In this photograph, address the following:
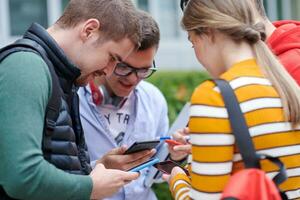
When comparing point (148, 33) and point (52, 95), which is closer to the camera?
point (52, 95)

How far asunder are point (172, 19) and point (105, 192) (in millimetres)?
9491

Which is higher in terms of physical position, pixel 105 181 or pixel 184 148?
pixel 105 181

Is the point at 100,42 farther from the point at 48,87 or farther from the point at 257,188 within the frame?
the point at 257,188

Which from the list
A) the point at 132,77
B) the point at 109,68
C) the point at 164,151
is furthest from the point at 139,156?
the point at 109,68

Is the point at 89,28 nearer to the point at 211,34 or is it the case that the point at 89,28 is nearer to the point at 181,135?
the point at 211,34

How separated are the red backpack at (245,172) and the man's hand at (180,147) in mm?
981

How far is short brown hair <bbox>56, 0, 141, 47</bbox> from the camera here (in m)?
2.50

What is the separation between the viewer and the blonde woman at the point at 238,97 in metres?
2.05

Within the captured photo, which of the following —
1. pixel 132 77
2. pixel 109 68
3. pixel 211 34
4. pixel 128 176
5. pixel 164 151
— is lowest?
pixel 164 151

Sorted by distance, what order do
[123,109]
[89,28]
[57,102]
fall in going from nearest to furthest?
[57,102] → [89,28] → [123,109]

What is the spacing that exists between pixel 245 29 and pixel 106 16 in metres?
0.60

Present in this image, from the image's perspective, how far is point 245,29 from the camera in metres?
2.20

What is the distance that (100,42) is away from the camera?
8.20 ft

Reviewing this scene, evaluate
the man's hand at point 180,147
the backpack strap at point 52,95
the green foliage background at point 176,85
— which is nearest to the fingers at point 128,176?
the backpack strap at point 52,95
